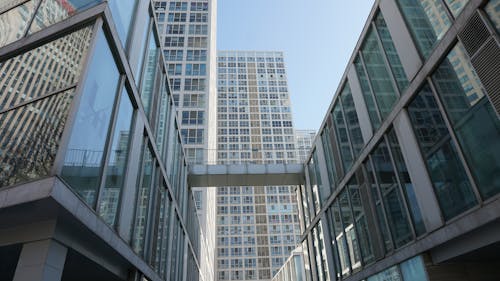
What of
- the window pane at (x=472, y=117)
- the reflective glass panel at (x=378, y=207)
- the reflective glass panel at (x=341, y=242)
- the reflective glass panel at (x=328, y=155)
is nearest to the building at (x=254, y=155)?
the reflective glass panel at (x=328, y=155)

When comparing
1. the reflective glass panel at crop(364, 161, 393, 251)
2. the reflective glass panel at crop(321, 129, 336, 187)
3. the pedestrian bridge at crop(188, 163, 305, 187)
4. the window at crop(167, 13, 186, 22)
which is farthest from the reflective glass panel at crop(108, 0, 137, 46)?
the window at crop(167, 13, 186, 22)

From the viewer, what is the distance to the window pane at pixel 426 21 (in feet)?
34.1

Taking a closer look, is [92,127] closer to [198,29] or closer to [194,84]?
[194,84]

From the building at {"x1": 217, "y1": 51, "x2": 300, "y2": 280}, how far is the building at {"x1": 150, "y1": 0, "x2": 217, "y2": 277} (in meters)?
33.1

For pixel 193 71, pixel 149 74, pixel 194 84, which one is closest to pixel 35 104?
pixel 149 74

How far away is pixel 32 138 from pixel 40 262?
3.01m

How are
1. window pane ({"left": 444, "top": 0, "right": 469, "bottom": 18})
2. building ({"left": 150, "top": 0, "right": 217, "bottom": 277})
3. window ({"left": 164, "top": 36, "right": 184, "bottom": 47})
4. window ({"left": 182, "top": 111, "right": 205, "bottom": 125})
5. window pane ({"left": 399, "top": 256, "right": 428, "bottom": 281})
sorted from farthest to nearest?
window ({"left": 164, "top": 36, "right": 184, "bottom": 47}) → window ({"left": 182, "top": 111, "right": 205, "bottom": 125}) → building ({"left": 150, "top": 0, "right": 217, "bottom": 277}) → window pane ({"left": 399, "top": 256, "right": 428, "bottom": 281}) → window pane ({"left": 444, "top": 0, "right": 469, "bottom": 18})

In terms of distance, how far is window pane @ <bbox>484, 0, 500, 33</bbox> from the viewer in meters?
8.23

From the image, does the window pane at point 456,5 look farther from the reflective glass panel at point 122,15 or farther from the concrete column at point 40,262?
the concrete column at point 40,262

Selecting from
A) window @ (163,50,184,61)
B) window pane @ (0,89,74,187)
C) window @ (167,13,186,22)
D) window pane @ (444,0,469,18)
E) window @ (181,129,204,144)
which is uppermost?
window @ (167,13,186,22)

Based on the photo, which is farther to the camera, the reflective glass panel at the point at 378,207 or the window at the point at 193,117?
the window at the point at 193,117

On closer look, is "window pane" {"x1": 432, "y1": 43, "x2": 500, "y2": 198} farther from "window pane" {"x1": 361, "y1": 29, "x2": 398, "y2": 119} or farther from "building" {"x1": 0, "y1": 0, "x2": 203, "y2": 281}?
"building" {"x1": 0, "y1": 0, "x2": 203, "y2": 281}

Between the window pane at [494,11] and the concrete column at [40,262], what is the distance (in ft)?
37.1

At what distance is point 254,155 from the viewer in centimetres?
10556
